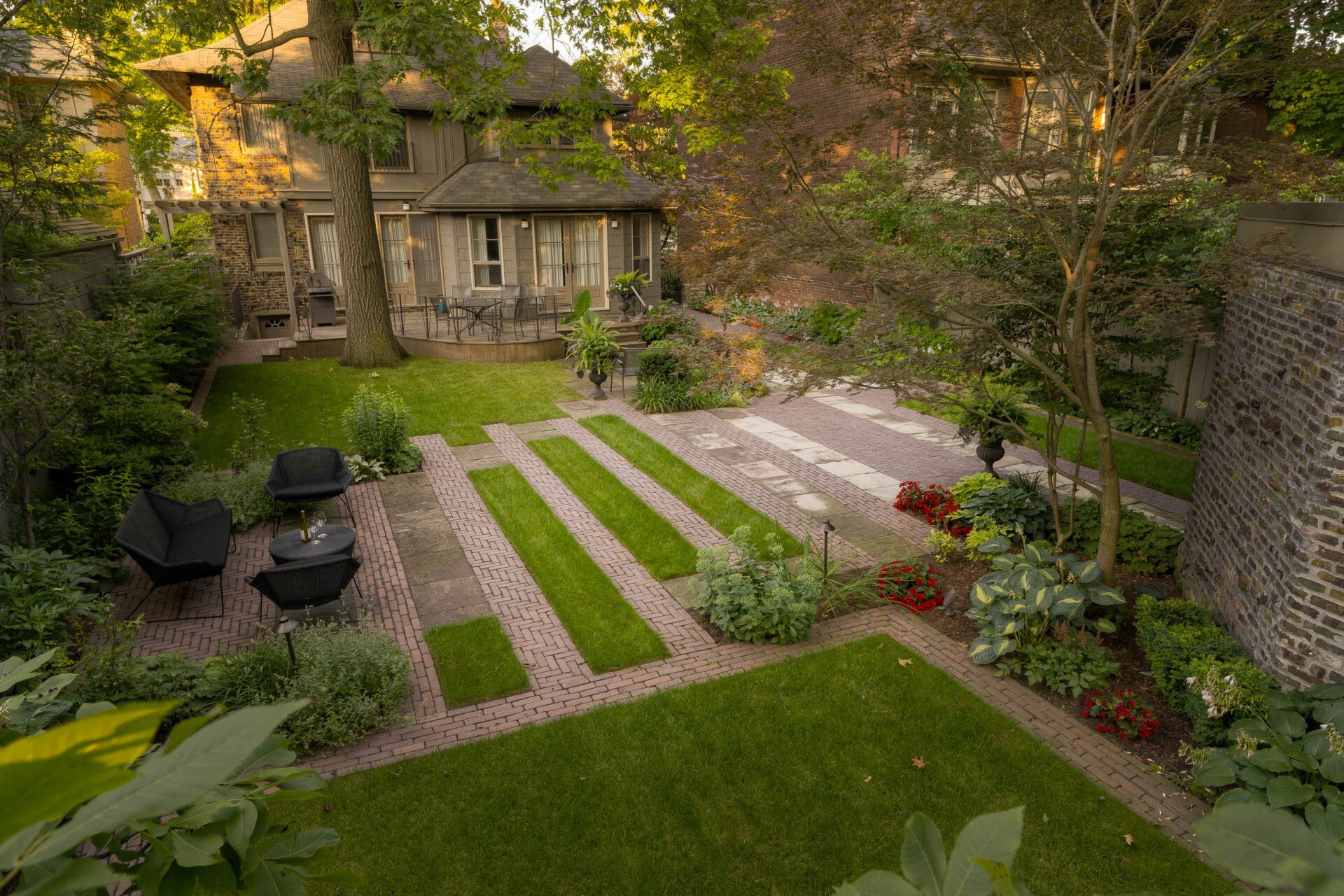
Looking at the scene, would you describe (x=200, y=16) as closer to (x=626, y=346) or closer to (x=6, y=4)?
(x=6, y=4)

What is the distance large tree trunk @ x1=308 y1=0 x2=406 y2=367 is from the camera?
52.4 feet

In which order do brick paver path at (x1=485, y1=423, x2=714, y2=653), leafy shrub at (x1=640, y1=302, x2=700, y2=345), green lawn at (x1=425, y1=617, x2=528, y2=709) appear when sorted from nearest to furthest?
green lawn at (x1=425, y1=617, x2=528, y2=709) → brick paver path at (x1=485, y1=423, x2=714, y2=653) → leafy shrub at (x1=640, y1=302, x2=700, y2=345)

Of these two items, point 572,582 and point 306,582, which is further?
point 572,582

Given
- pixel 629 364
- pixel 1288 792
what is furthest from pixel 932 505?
pixel 629 364

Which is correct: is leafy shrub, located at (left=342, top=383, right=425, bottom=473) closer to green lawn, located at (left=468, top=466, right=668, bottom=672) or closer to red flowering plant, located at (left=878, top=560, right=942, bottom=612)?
green lawn, located at (left=468, top=466, right=668, bottom=672)

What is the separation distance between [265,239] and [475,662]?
19403mm

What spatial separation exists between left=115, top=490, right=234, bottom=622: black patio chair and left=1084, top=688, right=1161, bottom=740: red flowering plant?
321 inches

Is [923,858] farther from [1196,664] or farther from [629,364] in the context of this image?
[629,364]

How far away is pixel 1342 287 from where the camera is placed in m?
5.38

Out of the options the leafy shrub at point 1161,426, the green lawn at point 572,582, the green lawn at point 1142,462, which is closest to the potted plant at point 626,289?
the green lawn at point 572,582

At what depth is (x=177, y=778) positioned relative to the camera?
82cm

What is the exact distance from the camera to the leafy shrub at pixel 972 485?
10180 mm

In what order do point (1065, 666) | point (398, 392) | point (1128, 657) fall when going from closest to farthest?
point (1065, 666), point (1128, 657), point (398, 392)

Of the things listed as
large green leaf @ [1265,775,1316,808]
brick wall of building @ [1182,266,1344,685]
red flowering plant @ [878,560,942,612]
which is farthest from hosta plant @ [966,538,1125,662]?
large green leaf @ [1265,775,1316,808]
